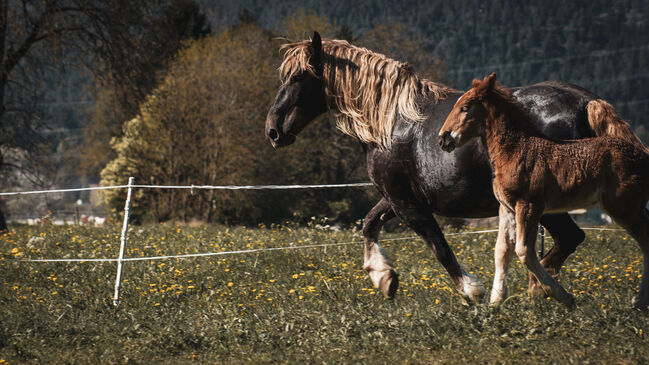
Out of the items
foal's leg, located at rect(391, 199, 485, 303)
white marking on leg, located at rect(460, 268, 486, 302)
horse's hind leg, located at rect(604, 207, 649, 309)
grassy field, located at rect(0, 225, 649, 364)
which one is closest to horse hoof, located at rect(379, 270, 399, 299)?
grassy field, located at rect(0, 225, 649, 364)

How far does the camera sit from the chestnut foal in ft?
15.3

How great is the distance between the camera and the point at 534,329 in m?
4.76

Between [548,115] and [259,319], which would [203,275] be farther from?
[548,115]

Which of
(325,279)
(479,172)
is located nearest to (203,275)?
(325,279)

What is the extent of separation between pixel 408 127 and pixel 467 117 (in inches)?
34.0

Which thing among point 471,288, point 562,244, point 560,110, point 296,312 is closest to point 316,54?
point 560,110

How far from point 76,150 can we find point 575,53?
202 ft

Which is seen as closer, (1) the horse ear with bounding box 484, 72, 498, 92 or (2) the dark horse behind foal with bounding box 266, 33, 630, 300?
(1) the horse ear with bounding box 484, 72, 498, 92

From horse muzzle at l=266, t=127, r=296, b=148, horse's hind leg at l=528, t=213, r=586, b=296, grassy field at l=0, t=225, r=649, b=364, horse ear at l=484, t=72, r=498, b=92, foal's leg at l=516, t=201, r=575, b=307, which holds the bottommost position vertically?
grassy field at l=0, t=225, r=649, b=364

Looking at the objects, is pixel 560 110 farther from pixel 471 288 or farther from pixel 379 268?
pixel 379 268

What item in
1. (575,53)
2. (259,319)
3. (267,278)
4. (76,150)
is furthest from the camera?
(575,53)

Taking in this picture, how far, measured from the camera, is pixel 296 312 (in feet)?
19.8

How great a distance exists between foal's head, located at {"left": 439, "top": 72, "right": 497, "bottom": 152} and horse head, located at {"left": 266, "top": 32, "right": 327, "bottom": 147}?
169 centimetres

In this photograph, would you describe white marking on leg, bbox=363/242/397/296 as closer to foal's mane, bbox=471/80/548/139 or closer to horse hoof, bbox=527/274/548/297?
horse hoof, bbox=527/274/548/297
